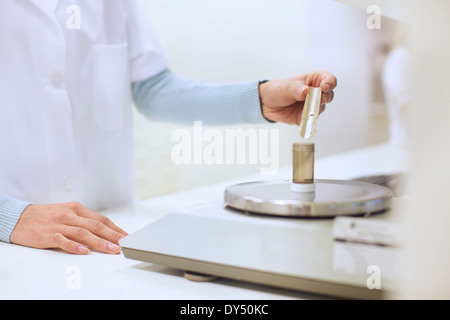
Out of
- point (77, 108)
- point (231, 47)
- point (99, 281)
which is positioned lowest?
point (99, 281)

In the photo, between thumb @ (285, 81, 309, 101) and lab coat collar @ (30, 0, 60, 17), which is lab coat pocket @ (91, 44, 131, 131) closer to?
lab coat collar @ (30, 0, 60, 17)

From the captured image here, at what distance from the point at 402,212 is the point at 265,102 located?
47cm

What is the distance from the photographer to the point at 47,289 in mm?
401

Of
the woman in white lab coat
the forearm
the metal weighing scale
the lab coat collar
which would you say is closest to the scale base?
the metal weighing scale

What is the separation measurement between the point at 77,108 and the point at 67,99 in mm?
36

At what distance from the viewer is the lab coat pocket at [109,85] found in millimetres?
745

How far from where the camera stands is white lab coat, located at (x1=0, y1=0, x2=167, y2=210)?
2.15 feet

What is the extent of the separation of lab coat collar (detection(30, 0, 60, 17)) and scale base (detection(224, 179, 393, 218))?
37cm

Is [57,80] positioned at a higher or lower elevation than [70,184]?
higher

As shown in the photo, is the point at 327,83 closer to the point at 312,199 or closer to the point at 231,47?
the point at 312,199

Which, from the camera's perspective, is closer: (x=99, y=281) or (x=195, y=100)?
(x=99, y=281)

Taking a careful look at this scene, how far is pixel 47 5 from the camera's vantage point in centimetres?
65

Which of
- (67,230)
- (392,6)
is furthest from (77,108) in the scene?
(392,6)
